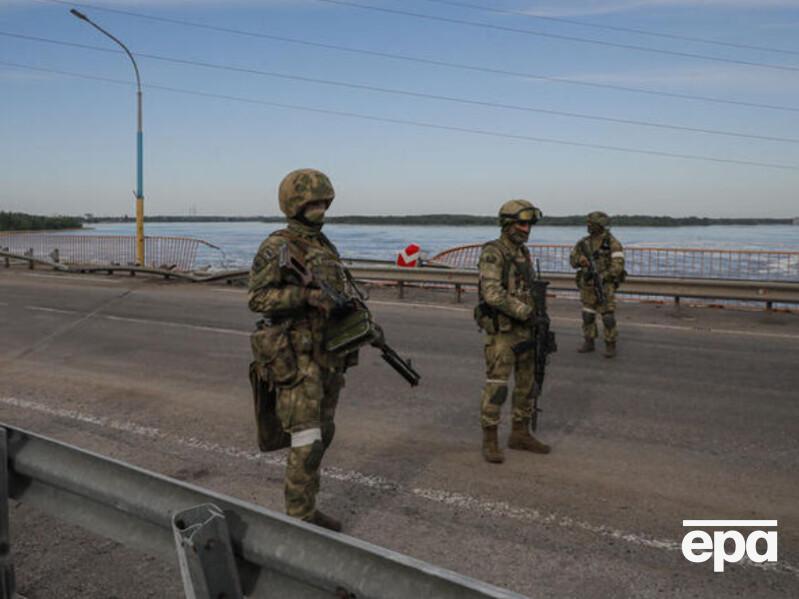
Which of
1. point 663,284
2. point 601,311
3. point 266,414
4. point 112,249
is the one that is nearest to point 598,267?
point 601,311

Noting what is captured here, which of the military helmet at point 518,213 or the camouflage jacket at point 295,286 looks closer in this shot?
the camouflage jacket at point 295,286

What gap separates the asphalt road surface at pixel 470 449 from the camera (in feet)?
12.5

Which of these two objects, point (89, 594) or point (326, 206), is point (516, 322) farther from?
point (89, 594)

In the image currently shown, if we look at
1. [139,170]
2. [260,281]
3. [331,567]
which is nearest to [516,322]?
[260,281]

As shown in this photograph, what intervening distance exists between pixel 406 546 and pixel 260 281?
1.62m

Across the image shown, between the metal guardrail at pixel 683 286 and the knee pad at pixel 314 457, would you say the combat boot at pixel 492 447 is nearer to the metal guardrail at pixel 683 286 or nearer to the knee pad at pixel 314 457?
the knee pad at pixel 314 457

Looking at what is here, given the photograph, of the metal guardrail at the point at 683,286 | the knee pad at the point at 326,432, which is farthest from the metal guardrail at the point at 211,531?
the metal guardrail at the point at 683,286

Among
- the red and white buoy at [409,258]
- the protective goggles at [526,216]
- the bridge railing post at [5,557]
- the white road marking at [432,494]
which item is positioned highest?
the protective goggles at [526,216]

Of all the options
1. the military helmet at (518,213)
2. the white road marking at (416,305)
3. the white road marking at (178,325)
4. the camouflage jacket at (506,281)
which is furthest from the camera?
the white road marking at (416,305)

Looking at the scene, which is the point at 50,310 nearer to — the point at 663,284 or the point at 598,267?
the point at 598,267

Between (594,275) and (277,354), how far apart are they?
680 cm

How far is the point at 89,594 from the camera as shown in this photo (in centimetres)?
347

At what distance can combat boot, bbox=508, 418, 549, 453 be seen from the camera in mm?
5668

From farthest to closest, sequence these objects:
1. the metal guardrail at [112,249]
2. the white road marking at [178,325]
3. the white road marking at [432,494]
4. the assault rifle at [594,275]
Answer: the metal guardrail at [112,249]
the white road marking at [178,325]
the assault rifle at [594,275]
the white road marking at [432,494]
